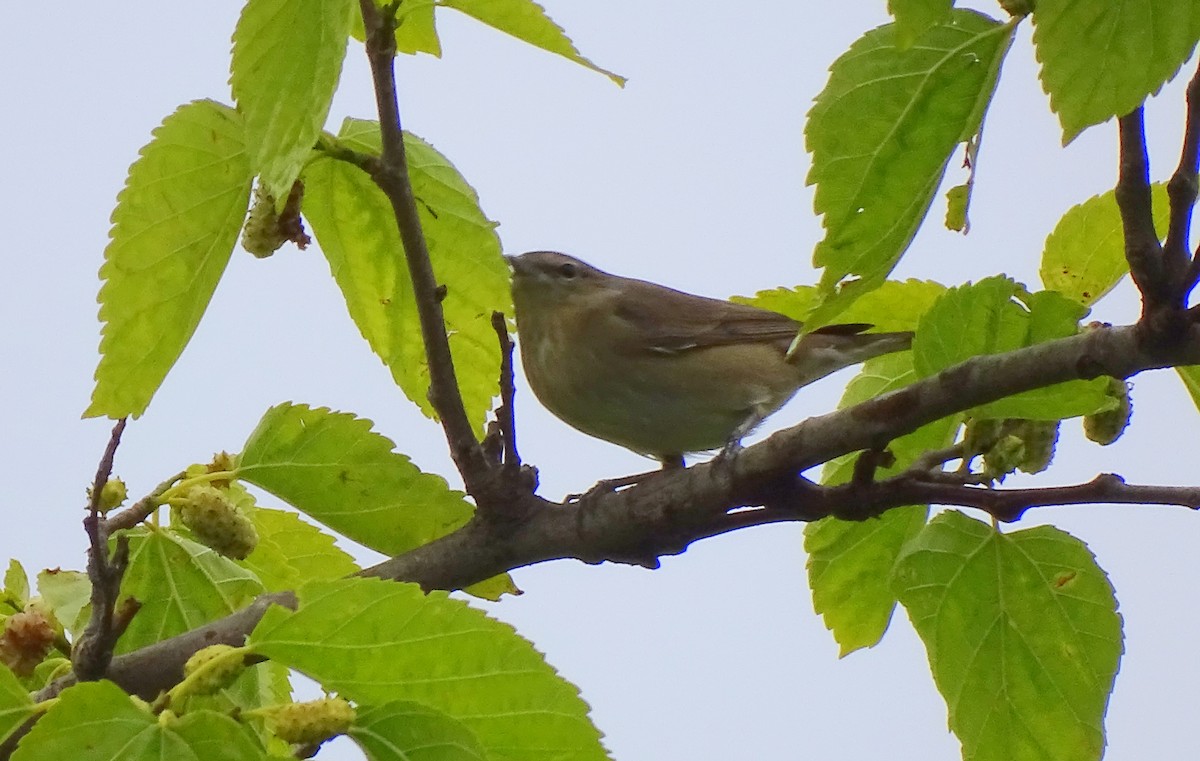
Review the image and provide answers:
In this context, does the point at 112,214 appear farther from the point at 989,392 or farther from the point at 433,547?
the point at 989,392

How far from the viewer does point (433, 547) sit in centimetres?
253

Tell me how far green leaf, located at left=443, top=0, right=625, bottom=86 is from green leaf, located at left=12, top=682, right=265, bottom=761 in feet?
3.94

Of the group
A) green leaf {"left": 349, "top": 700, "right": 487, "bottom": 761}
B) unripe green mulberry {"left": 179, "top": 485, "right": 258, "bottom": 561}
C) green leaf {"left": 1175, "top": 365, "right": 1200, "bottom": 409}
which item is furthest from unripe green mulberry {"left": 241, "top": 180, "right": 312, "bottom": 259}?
green leaf {"left": 1175, "top": 365, "right": 1200, "bottom": 409}

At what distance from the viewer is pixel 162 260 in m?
2.25

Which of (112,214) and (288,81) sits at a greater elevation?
(112,214)

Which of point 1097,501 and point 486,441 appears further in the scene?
point 486,441

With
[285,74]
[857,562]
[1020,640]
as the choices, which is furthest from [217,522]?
[1020,640]

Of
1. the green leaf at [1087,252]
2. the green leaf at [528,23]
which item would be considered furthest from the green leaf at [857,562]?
the green leaf at [528,23]

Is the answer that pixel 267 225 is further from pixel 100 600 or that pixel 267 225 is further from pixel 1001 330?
pixel 1001 330

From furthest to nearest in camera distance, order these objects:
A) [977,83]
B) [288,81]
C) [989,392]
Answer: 1. [989,392]
2. [977,83]
3. [288,81]

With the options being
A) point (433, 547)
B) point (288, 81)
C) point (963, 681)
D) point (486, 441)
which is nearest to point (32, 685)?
point (433, 547)

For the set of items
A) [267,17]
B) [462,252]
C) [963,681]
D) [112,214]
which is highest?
[462,252]

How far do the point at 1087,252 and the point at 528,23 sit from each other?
119 cm

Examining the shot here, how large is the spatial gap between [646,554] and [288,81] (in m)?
1.25
